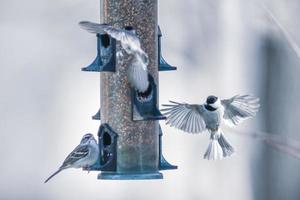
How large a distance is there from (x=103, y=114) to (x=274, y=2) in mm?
2897

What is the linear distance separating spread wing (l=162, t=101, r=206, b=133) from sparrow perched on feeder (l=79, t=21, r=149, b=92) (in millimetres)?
313

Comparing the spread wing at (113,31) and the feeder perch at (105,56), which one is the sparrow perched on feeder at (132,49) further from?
the feeder perch at (105,56)

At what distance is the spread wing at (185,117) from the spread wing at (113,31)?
2.30 ft

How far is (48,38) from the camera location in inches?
453

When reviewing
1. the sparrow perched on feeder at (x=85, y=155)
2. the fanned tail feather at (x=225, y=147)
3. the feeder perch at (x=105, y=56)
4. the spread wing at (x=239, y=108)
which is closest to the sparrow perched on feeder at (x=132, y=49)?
the feeder perch at (x=105, y=56)

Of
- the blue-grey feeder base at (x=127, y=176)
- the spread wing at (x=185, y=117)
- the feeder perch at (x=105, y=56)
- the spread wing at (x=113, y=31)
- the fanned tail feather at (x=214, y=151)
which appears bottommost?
the blue-grey feeder base at (x=127, y=176)

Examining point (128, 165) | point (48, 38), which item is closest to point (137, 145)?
point (128, 165)

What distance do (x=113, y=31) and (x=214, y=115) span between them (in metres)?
1.22

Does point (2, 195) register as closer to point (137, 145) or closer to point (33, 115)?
point (33, 115)

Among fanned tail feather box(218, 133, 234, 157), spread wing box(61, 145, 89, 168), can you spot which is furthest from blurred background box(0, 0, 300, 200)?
spread wing box(61, 145, 89, 168)

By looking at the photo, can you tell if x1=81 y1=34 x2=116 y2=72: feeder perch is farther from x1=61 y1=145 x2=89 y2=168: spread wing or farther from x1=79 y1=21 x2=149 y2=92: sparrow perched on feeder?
x1=61 y1=145 x2=89 y2=168: spread wing

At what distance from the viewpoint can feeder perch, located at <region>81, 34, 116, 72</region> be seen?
787 cm

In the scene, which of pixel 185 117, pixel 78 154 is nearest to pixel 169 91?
pixel 185 117

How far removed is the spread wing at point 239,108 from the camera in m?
8.27
